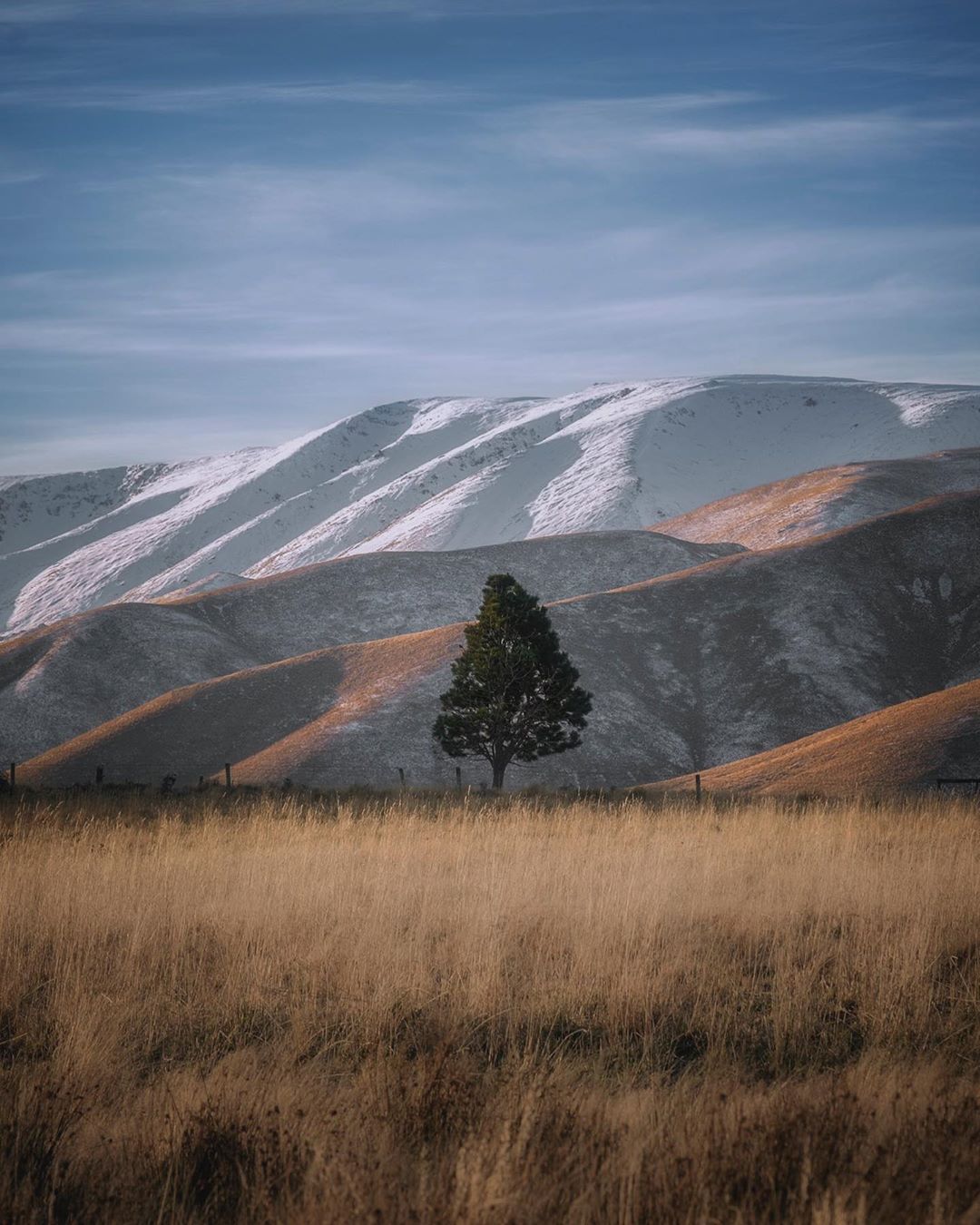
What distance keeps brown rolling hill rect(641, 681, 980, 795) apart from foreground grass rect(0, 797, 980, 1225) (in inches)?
1100

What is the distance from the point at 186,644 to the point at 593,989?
10063 centimetres

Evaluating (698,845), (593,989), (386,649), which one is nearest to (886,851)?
(698,845)

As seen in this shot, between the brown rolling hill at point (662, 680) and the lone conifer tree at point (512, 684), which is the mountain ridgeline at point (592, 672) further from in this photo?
the lone conifer tree at point (512, 684)

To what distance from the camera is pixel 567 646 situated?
81.4 m

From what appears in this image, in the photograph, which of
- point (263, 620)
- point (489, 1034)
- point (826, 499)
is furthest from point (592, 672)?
point (826, 499)

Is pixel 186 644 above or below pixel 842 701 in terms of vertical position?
above

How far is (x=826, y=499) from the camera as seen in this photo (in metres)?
149

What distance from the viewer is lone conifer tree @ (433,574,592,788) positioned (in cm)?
4484

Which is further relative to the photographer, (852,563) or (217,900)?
(852,563)

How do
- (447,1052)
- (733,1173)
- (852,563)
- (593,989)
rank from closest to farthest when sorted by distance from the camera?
1. (733,1173)
2. (447,1052)
3. (593,989)
4. (852,563)

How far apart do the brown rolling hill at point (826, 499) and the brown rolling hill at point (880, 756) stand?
83.3 meters

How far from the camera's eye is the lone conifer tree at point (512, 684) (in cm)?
4484

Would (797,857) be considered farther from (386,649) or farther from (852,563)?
(852,563)

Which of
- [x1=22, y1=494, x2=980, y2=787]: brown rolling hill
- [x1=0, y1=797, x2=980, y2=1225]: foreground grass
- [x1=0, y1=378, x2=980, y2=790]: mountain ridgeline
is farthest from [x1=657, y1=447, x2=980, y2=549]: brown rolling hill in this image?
[x1=0, y1=797, x2=980, y2=1225]: foreground grass
